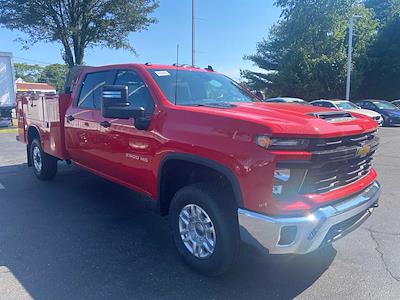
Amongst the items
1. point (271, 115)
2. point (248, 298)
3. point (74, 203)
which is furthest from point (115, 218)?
point (271, 115)

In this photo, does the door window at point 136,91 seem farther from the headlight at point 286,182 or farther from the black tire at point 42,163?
the black tire at point 42,163

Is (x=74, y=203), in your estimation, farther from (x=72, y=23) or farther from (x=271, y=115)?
(x=72, y=23)

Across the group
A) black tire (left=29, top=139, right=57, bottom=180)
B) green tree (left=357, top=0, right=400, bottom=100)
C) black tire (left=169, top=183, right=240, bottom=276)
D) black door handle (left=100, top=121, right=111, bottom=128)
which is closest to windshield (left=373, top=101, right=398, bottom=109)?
green tree (left=357, top=0, right=400, bottom=100)

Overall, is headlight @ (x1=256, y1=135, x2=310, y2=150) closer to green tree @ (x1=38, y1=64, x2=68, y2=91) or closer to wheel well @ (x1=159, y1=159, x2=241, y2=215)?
wheel well @ (x1=159, y1=159, x2=241, y2=215)

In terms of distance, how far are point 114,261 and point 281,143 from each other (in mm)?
2062

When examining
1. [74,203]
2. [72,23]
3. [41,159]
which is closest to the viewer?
[74,203]

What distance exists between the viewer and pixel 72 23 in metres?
23.5

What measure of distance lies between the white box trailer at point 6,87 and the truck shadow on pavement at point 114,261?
15.9m

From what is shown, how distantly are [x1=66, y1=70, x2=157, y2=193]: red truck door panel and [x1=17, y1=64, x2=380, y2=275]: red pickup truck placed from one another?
0.02 meters

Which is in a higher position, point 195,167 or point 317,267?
point 195,167

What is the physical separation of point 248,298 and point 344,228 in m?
1.00

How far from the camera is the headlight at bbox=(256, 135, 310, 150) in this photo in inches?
109

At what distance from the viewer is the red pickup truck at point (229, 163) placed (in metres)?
2.79

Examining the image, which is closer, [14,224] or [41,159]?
[14,224]
